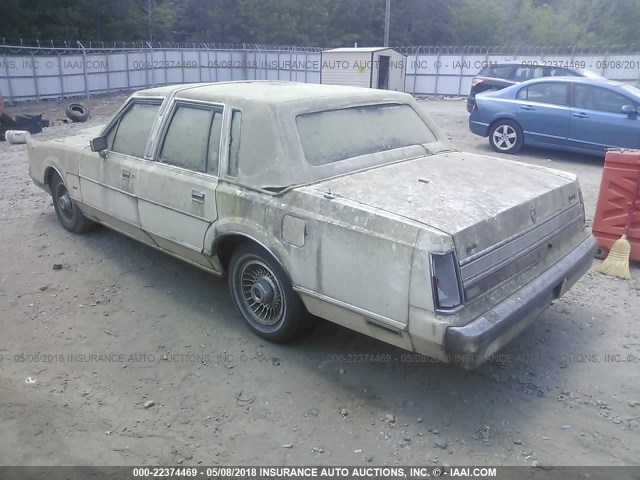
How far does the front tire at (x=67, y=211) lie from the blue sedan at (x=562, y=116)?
7.73 m

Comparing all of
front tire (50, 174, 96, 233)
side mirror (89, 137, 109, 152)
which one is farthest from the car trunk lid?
front tire (50, 174, 96, 233)

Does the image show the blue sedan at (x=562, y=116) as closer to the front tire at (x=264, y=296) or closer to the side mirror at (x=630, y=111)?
the side mirror at (x=630, y=111)

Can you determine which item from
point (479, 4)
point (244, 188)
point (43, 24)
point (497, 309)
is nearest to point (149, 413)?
point (244, 188)

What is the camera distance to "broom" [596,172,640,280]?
5.08 metres

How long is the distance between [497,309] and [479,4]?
54.7 metres

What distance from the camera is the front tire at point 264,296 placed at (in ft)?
12.1

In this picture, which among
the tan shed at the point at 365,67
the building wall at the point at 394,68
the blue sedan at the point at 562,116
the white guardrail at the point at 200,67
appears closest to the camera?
the blue sedan at the point at 562,116

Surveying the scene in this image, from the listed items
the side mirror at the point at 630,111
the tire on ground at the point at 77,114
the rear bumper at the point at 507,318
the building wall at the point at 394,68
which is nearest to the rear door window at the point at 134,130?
the rear bumper at the point at 507,318

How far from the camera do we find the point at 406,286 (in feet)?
9.62

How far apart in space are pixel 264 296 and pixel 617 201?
3655 mm

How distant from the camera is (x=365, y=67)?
21.7m

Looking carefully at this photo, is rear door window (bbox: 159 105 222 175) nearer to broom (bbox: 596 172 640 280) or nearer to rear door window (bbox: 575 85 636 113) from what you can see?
broom (bbox: 596 172 640 280)

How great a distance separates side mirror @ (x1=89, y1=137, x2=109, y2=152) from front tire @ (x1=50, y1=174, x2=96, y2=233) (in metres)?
1.07

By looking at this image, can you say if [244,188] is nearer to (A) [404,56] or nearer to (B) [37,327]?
(B) [37,327]
